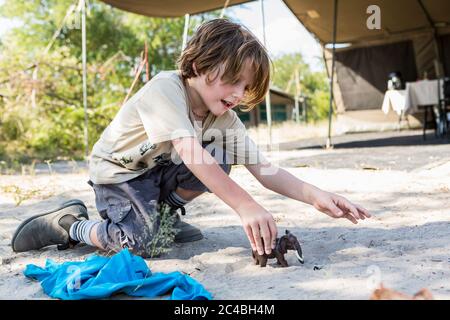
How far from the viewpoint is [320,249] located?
195cm

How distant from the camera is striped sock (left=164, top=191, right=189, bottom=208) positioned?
6.79ft

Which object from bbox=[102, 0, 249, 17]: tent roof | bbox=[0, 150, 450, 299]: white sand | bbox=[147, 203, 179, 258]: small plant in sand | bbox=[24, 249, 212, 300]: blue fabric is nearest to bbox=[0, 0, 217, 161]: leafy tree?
bbox=[102, 0, 249, 17]: tent roof

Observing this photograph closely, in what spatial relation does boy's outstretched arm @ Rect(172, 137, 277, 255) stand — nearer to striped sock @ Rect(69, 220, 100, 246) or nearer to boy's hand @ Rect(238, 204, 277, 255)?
boy's hand @ Rect(238, 204, 277, 255)

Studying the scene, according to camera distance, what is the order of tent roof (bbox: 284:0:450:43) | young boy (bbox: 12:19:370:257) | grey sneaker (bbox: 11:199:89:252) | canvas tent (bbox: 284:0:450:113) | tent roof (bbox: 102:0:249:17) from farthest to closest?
canvas tent (bbox: 284:0:450:113) < tent roof (bbox: 284:0:450:43) < tent roof (bbox: 102:0:249:17) < grey sneaker (bbox: 11:199:89:252) < young boy (bbox: 12:19:370:257)

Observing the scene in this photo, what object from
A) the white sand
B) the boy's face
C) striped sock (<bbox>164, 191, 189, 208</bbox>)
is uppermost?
the boy's face

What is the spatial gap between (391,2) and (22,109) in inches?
252

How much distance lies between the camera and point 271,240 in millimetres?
1483

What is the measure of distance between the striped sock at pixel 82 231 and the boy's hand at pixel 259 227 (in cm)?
77

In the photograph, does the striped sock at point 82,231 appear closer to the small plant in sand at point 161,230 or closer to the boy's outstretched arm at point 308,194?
the small plant in sand at point 161,230

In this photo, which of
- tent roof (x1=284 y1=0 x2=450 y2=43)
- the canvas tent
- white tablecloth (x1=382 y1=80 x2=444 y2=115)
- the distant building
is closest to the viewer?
white tablecloth (x1=382 y1=80 x2=444 y2=115)

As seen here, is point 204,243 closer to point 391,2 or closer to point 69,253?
point 69,253

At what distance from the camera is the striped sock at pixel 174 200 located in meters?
2.07

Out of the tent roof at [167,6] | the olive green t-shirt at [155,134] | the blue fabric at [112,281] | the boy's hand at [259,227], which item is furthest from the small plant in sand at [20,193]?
the tent roof at [167,6]

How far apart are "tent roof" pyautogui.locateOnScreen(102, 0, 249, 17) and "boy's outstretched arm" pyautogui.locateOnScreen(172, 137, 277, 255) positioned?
4815mm
